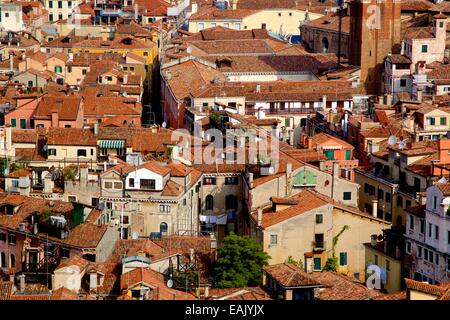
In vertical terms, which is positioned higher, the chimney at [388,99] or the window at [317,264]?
the window at [317,264]

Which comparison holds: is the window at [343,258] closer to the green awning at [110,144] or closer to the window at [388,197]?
the window at [388,197]

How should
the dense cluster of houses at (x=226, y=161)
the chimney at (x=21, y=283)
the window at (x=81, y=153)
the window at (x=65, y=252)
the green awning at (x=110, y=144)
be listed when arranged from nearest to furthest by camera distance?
the chimney at (x=21, y=283)
the dense cluster of houses at (x=226, y=161)
the window at (x=65, y=252)
the window at (x=81, y=153)
the green awning at (x=110, y=144)

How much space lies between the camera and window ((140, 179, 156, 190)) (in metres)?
28.3

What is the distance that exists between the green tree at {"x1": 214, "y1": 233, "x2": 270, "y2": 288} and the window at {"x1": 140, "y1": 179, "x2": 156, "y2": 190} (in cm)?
360

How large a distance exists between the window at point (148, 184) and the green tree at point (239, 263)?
11.8 feet

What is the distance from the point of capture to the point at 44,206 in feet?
88.2

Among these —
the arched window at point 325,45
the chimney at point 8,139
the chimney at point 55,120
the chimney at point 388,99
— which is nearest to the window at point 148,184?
the chimney at point 8,139

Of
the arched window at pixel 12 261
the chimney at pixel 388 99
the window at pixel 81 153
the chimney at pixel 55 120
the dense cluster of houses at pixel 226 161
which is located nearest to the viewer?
the dense cluster of houses at pixel 226 161

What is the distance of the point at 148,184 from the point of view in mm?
28312

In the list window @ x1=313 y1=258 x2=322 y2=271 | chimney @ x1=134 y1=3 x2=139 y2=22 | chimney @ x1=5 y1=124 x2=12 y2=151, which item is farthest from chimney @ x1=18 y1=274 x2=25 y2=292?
chimney @ x1=134 y1=3 x2=139 y2=22

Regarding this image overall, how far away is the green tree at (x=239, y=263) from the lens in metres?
23.5

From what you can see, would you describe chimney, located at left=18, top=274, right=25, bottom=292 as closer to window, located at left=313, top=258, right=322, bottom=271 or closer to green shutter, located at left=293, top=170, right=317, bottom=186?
window, located at left=313, top=258, right=322, bottom=271
